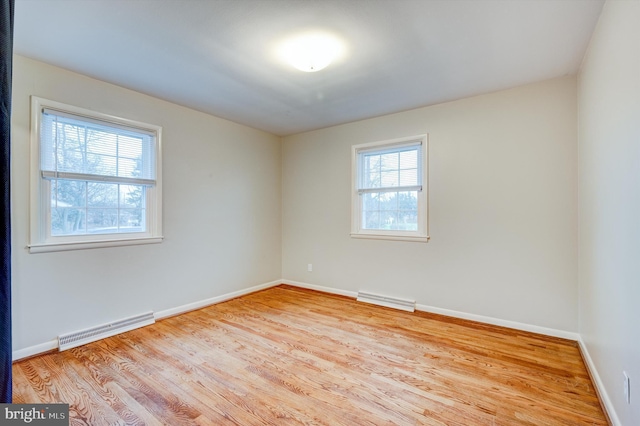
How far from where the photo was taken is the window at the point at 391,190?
12.1 ft

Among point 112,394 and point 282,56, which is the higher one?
point 282,56

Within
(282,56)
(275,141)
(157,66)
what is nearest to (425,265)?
(282,56)

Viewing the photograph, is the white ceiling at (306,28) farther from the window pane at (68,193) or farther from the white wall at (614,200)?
the window pane at (68,193)

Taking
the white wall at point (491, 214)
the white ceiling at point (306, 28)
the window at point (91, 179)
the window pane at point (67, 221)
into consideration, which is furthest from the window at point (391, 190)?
the window pane at point (67, 221)

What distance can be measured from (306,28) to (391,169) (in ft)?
7.52

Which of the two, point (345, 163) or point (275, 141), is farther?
point (275, 141)

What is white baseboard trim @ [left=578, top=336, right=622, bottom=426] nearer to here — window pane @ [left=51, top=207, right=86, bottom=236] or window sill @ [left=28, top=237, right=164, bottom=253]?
window sill @ [left=28, top=237, right=164, bottom=253]

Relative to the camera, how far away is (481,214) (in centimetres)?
326

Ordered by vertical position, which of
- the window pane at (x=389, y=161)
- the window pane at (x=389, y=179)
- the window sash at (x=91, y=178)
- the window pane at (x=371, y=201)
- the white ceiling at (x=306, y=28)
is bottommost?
the window pane at (x=371, y=201)

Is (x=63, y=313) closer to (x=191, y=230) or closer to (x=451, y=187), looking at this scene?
(x=191, y=230)

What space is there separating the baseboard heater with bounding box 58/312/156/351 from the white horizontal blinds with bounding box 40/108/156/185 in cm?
145

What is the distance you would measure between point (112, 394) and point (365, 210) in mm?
3303

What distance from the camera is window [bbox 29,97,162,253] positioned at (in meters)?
2.57

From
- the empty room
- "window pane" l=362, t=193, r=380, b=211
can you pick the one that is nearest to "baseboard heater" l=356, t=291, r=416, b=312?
the empty room
